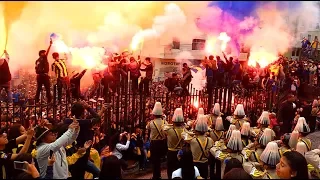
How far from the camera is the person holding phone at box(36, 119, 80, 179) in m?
4.78

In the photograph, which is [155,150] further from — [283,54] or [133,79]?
[283,54]

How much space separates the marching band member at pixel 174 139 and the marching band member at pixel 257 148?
1.36 m

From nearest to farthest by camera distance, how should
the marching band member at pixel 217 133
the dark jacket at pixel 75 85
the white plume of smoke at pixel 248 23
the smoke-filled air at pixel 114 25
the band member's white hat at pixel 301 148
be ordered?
the band member's white hat at pixel 301 148 → the marching band member at pixel 217 133 → the dark jacket at pixel 75 85 → the smoke-filled air at pixel 114 25 → the white plume of smoke at pixel 248 23

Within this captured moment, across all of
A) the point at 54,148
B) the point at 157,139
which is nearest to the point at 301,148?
the point at 157,139

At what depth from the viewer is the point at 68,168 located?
17.4ft

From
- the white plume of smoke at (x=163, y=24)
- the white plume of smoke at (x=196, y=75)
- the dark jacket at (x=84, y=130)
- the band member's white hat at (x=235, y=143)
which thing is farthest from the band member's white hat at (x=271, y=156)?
the white plume of smoke at (x=196, y=75)

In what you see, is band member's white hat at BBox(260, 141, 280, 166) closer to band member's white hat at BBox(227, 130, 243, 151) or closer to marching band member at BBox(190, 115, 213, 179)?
band member's white hat at BBox(227, 130, 243, 151)

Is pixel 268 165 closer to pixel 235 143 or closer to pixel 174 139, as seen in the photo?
pixel 235 143

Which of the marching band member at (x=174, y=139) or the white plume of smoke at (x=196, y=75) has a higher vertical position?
the white plume of smoke at (x=196, y=75)

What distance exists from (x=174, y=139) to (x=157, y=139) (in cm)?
61

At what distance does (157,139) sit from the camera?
25.3ft

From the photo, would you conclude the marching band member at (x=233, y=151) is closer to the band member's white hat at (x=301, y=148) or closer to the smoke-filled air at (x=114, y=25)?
the band member's white hat at (x=301, y=148)

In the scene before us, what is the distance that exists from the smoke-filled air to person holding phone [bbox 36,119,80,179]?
629 cm

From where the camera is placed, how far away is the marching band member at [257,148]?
19.3ft
